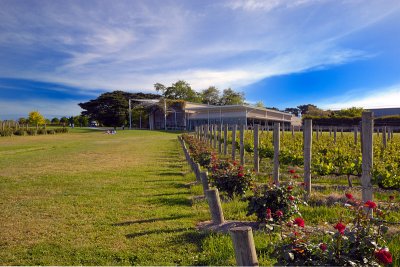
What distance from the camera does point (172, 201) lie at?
7453mm

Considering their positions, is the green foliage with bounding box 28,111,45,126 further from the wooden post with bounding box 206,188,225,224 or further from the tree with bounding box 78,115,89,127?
the wooden post with bounding box 206,188,225,224

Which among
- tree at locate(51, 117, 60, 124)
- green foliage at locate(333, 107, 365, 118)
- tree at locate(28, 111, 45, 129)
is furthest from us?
tree at locate(51, 117, 60, 124)

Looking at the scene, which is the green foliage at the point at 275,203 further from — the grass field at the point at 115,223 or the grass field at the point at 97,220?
the grass field at the point at 97,220

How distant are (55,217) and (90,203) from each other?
116 cm

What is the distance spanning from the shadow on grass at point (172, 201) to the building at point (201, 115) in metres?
43.6

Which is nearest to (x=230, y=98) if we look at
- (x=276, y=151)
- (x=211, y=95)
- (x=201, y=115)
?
(x=211, y=95)

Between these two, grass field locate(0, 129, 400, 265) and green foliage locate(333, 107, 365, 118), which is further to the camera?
green foliage locate(333, 107, 365, 118)

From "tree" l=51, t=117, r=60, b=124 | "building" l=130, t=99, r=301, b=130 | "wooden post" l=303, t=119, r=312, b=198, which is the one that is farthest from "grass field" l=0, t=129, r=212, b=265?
"tree" l=51, t=117, r=60, b=124

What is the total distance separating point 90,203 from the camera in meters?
7.52

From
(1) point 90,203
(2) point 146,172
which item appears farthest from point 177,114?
(1) point 90,203

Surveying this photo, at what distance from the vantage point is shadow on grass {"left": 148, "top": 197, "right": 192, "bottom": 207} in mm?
7198

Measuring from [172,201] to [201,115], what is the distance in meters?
52.2

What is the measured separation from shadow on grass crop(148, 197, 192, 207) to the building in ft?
143

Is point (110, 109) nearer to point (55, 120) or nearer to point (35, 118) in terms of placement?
point (35, 118)
